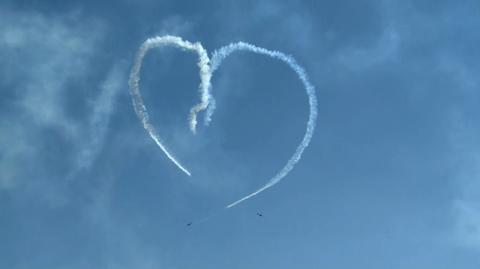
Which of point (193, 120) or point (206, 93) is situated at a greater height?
point (206, 93)

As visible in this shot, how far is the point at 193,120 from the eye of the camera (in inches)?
3590

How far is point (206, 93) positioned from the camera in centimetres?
9062

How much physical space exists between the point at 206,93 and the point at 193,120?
9903mm
